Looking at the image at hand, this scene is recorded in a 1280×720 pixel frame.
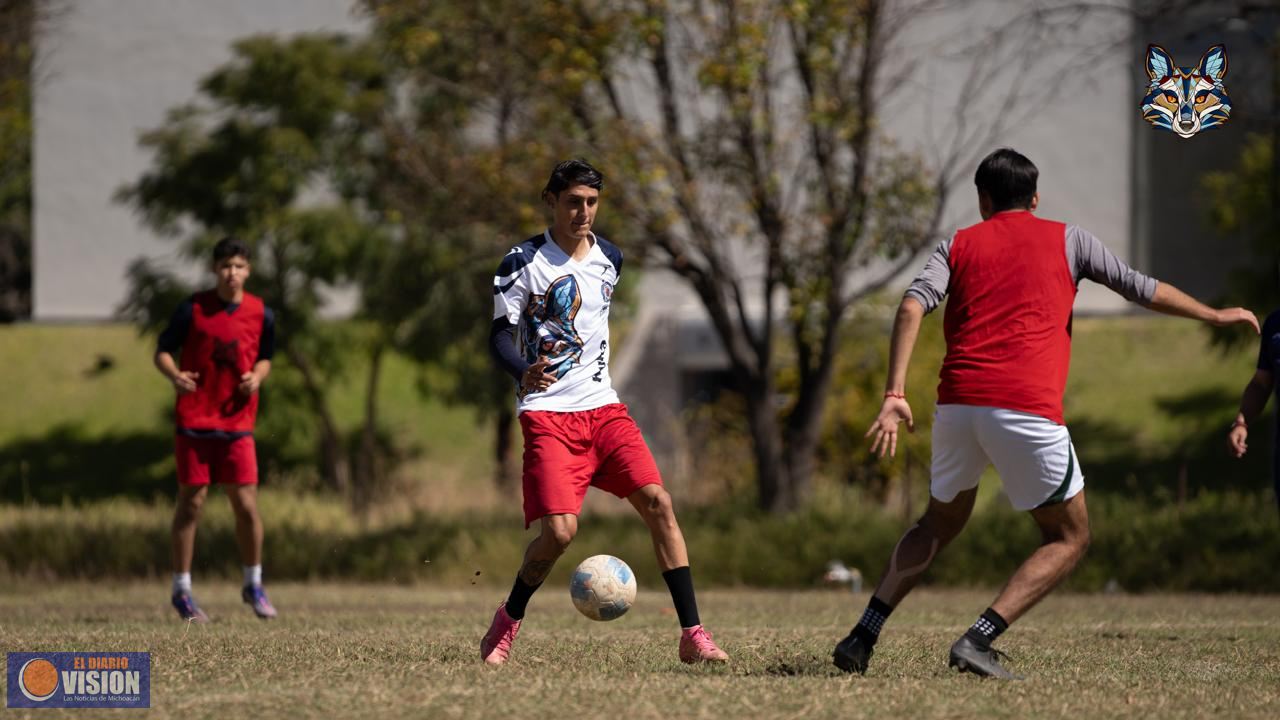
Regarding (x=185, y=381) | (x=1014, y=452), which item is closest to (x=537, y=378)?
(x=1014, y=452)

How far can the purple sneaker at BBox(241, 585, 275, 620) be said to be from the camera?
33.0 ft

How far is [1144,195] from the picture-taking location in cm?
3697

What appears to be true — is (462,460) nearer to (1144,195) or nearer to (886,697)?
(1144,195)

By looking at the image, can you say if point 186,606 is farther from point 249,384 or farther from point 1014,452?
point 1014,452

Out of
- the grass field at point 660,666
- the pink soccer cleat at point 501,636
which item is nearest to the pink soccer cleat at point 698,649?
the grass field at point 660,666

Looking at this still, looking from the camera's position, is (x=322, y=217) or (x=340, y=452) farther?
(x=340, y=452)

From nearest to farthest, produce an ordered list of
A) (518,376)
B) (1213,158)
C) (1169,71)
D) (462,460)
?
(518,376), (1169,71), (462,460), (1213,158)

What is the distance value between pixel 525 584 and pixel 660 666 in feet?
2.31

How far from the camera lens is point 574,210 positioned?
6.85m

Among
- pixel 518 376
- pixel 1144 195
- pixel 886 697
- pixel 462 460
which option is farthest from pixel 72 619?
pixel 1144 195

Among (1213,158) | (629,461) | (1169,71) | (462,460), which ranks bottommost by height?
(462,460)

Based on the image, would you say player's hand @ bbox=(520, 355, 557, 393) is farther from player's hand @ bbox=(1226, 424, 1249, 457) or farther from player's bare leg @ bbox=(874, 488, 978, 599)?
player's hand @ bbox=(1226, 424, 1249, 457)

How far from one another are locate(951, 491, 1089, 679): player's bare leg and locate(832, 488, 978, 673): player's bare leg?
300 mm

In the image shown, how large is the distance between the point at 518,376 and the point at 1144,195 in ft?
108
